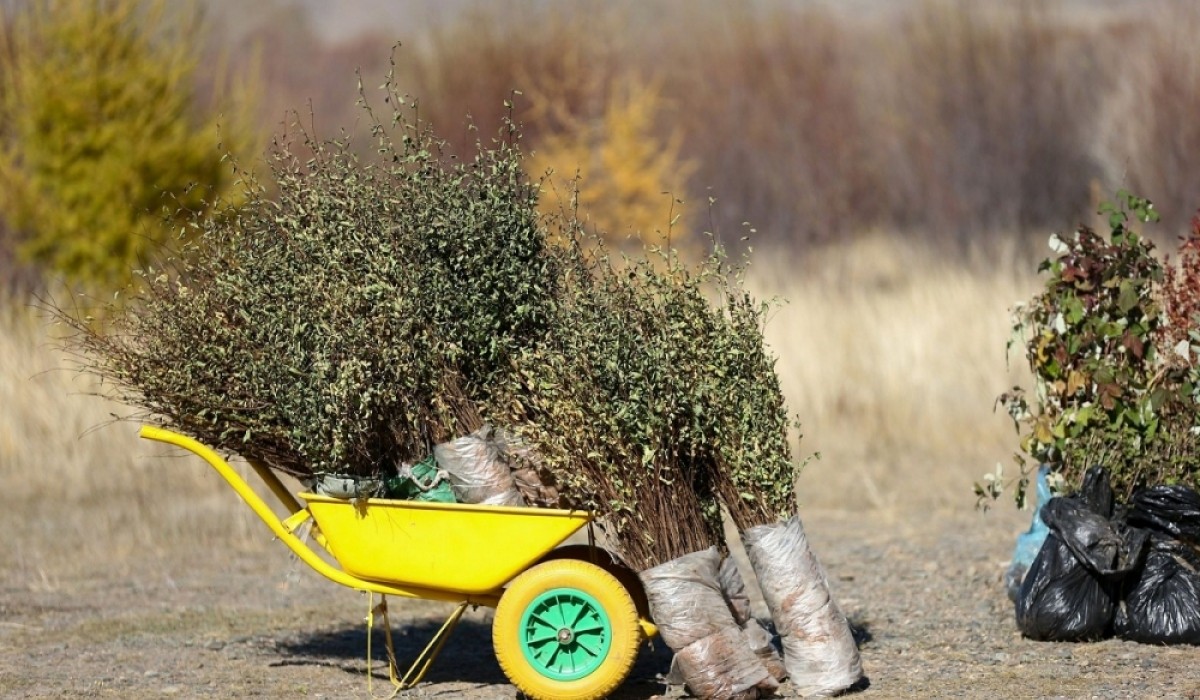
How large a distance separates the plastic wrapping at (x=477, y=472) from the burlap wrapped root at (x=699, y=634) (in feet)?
1.71

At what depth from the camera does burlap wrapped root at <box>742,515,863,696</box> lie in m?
4.59

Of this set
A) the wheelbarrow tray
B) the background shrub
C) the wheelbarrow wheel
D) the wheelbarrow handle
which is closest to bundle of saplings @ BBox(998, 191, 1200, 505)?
the wheelbarrow wheel

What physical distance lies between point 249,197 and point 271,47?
38746mm

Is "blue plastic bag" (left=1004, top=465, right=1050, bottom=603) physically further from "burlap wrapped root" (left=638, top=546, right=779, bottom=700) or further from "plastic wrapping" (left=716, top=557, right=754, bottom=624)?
"burlap wrapped root" (left=638, top=546, right=779, bottom=700)

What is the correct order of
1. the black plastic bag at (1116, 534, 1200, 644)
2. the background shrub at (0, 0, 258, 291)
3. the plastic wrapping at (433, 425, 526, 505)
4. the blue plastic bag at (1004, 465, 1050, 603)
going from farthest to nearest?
the background shrub at (0, 0, 258, 291)
the blue plastic bag at (1004, 465, 1050, 603)
the black plastic bag at (1116, 534, 1200, 644)
the plastic wrapping at (433, 425, 526, 505)

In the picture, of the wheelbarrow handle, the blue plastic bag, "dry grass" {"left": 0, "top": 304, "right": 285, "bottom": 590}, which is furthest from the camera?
"dry grass" {"left": 0, "top": 304, "right": 285, "bottom": 590}

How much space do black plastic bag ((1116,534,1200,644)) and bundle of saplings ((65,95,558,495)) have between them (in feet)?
7.42

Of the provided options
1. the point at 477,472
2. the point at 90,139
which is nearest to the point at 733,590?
the point at 477,472

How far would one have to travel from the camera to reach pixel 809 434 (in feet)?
34.5

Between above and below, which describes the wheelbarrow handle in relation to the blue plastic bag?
above

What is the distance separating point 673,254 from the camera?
4.71m

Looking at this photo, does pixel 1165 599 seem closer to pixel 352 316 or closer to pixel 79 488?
pixel 352 316

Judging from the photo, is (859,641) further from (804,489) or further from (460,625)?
(804,489)

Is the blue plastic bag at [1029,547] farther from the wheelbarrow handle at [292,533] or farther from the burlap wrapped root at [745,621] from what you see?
the wheelbarrow handle at [292,533]
